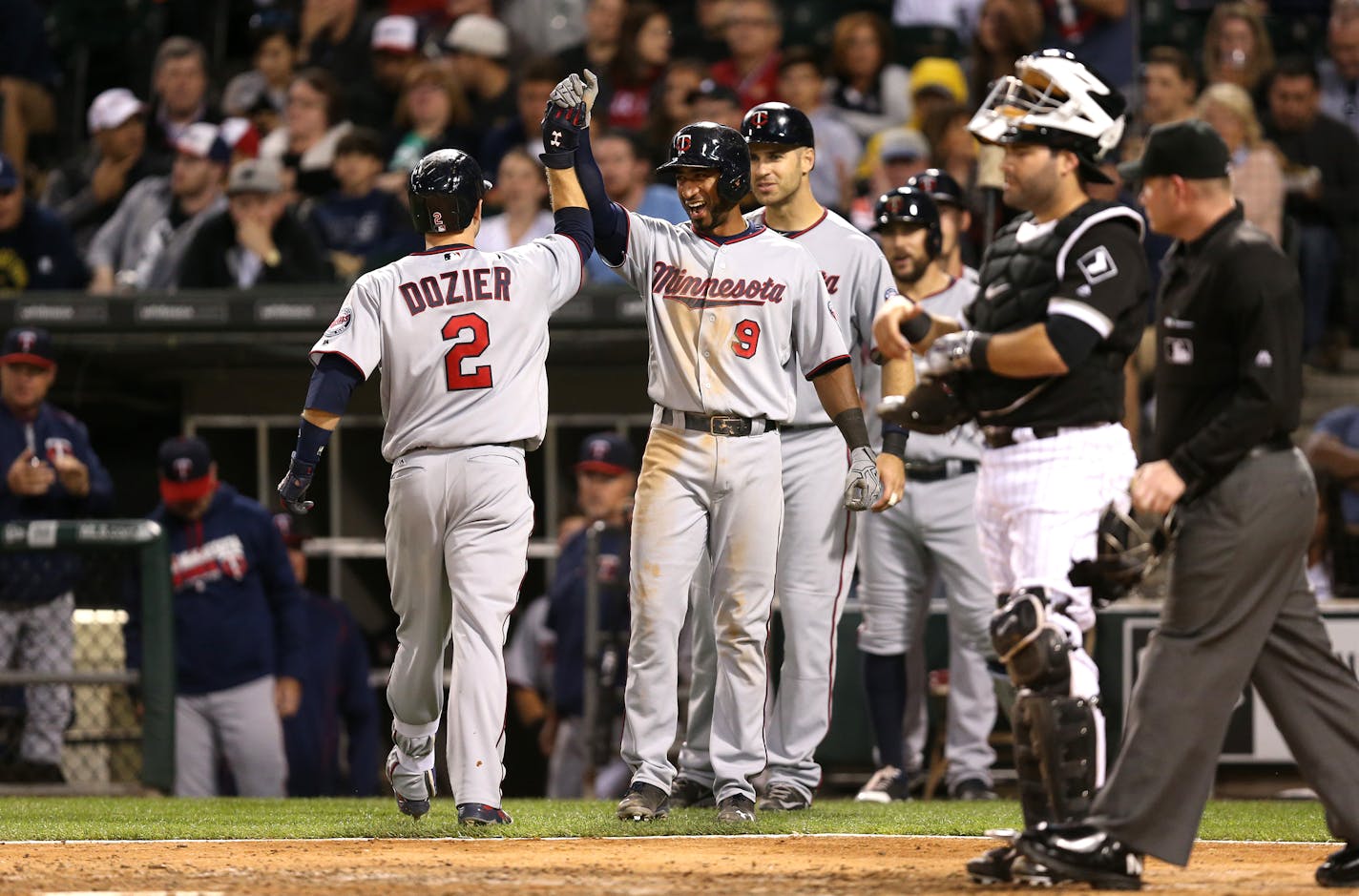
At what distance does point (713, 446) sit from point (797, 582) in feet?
2.27

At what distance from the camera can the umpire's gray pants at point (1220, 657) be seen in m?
4.13

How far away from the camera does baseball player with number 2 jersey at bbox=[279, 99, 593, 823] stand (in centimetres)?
538

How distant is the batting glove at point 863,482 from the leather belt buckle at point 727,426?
34 cm

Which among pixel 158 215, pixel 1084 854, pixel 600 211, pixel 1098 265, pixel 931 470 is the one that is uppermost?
pixel 158 215

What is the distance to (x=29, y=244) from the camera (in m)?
10.5

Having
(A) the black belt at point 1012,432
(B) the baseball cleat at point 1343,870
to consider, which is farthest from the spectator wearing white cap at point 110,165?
(B) the baseball cleat at point 1343,870

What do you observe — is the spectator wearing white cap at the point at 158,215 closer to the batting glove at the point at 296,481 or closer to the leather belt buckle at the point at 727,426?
the batting glove at the point at 296,481

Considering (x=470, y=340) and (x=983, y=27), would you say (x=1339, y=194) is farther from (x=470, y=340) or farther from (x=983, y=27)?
(x=470, y=340)

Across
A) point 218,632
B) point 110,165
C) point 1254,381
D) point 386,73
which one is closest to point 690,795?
point 1254,381

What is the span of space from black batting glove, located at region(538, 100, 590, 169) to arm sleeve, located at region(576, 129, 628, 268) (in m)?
0.04

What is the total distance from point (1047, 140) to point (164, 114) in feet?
29.2

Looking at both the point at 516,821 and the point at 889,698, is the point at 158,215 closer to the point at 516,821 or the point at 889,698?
the point at 889,698

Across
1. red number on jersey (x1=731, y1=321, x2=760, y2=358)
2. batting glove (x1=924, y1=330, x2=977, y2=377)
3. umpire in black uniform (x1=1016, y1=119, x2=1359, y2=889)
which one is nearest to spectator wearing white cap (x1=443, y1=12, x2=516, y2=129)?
red number on jersey (x1=731, y1=321, x2=760, y2=358)

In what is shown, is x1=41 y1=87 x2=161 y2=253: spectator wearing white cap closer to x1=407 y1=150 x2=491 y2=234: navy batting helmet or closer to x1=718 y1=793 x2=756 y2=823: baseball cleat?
x1=407 y1=150 x2=491 y2=234: navy batting helmet
